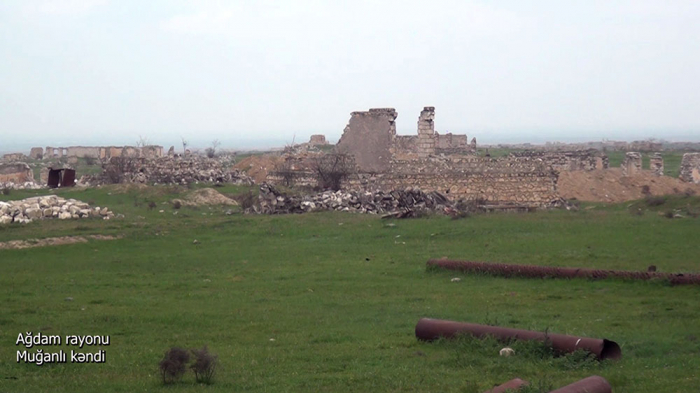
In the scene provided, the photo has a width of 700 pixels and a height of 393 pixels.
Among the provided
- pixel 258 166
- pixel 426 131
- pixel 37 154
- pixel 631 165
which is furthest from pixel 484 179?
pixel 37 154

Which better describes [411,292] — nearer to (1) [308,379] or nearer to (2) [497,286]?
(2) [497,286]

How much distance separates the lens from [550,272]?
44.3 feet

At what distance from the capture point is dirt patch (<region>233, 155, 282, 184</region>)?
155ft

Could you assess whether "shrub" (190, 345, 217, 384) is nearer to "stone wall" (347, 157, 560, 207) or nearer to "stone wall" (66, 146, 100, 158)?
"stone wall" (347, 157, 560, 207)

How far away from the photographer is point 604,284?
12.7 m

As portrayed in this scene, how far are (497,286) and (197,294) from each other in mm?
4712

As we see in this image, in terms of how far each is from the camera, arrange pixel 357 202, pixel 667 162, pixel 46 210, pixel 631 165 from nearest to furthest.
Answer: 1. pixel 46 210
2. pixel 357 202
3. pixel 631 165
4. pixel 667 162

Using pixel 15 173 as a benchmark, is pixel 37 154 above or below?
above

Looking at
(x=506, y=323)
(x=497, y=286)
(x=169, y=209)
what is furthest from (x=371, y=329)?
(x=169, y=209)

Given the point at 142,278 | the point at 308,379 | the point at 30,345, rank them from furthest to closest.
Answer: the point at 142,278 < the point at 30,345 < the point at 308,379

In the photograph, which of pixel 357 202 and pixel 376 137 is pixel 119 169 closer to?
pixel 376 137

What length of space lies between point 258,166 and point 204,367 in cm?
4280

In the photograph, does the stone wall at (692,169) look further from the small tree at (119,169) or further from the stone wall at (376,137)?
the small tree at (119,169)

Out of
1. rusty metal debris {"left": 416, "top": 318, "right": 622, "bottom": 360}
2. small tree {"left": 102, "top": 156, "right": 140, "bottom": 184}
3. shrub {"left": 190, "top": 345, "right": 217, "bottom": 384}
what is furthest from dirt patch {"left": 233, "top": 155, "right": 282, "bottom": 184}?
shrub {"left": 190, "top": 345, "right": 217, "bottom": 384}
